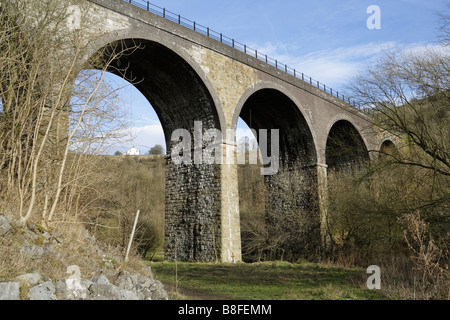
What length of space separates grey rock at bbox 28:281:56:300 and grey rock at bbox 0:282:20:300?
0.50ft

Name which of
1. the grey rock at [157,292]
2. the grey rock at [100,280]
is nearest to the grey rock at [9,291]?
the grey rock at [100,280]

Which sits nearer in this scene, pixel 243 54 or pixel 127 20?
pixel 127 20

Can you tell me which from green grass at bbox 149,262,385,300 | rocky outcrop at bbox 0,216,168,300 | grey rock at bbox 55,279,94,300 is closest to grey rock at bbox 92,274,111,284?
rocky outcrop at bbox 0,216,168,300

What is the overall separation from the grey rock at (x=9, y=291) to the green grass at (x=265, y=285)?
10.1ft

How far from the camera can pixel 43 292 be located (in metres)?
4.09

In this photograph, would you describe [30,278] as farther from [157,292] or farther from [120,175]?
[120,175]

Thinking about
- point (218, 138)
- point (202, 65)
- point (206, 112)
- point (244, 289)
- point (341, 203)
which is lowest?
point (244, 289)

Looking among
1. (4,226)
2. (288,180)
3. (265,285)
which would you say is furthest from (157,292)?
(288,180)

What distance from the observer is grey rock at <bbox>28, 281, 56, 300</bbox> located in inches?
157
